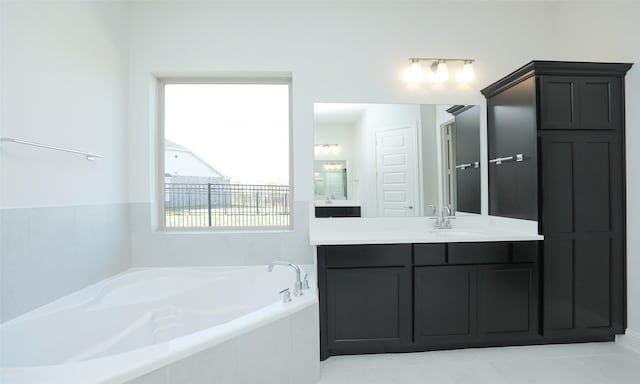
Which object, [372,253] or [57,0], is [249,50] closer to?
[57,0]

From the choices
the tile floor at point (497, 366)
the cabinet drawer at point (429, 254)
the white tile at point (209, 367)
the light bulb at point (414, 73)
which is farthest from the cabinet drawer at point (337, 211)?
the white tile at point (209, 367)

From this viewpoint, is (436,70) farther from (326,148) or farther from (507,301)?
(507,301)

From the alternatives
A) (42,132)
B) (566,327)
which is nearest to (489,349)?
(566,327)

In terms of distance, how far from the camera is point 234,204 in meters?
2.96

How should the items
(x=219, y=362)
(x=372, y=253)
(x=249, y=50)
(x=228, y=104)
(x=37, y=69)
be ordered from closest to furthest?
(x=219, y=362) < (x=37, y=69) < (x=372, y=253) < (x=249, y=50) < (x=228, y=104)

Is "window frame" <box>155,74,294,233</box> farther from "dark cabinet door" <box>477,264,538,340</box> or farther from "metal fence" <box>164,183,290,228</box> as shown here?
"dark cabinet door" <box>477,264,538,340</box>

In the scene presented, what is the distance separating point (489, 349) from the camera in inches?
90.0

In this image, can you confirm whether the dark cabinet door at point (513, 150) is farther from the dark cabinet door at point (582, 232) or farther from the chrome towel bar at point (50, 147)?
the chrome towel bar at point (50, 147)

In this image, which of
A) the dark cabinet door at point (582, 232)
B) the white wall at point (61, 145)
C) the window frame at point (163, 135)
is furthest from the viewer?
the window frame at point (163, 135)

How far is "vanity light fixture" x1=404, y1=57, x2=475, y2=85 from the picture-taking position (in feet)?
9.01

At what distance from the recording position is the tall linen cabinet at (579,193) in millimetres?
2264

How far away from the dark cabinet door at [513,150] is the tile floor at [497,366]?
95cm

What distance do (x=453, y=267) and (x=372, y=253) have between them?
0.58m

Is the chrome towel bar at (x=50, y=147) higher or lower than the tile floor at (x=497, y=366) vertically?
higher
